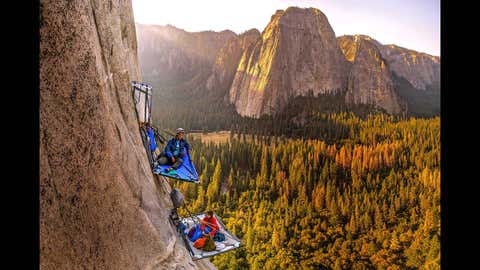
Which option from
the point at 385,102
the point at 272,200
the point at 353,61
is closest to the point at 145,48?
the point at 353,61

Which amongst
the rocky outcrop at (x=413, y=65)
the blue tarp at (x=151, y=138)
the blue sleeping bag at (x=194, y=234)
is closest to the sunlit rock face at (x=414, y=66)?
the rocky outcrop at (x=413, y=65)

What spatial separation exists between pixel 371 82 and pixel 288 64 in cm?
2332

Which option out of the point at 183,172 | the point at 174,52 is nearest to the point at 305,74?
the point at 174,52

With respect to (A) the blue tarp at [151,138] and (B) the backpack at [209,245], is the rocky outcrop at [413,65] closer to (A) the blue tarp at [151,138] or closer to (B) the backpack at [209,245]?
(B) the backpack at [209,245]

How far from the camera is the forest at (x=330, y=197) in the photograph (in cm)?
4047

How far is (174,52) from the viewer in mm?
132750

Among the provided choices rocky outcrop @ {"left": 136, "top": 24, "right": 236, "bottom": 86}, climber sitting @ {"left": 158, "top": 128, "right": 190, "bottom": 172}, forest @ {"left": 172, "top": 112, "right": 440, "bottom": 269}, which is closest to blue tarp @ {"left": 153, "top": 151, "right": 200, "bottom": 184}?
climber sitting @ {"left": 158, "top": 128, "right": 190, "bottom": 172}

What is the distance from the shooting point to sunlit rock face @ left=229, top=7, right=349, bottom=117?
79188 millimetres

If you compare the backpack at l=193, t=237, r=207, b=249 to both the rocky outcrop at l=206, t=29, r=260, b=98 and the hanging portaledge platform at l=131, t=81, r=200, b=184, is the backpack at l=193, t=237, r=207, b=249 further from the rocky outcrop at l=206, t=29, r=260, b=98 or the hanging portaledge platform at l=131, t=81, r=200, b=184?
the rocky outcrop at l=206, t=29, r=260, b=98

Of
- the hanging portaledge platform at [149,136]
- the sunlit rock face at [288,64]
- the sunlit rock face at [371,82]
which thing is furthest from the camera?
the sunlit rock face at [371,82]

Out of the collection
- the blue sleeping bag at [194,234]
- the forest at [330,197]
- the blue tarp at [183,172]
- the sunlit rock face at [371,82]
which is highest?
Answer: the sunlit rock face at [371,82]

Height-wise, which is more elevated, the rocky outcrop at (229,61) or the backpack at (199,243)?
the rocky outcrop at (229,61)
